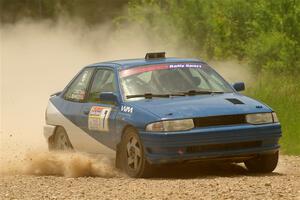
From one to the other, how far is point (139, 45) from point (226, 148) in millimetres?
25900

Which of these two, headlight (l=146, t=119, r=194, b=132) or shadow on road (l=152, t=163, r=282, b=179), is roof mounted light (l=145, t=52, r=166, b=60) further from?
headlight (l=146, t=119, r=194, b=132)

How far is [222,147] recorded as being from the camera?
1080 centimetres

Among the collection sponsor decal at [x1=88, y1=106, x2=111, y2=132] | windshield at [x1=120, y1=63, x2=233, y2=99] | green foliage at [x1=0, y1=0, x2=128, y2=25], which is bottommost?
green foliage at [x1=0, y1=0, x2=128, y2=25]

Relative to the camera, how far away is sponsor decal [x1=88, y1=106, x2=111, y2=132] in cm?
1171

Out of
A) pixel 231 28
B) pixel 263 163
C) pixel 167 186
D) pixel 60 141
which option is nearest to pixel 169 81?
pixel 263 163

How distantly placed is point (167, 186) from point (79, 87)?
3466 mm

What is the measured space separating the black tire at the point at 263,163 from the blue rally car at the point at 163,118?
0.01 metres

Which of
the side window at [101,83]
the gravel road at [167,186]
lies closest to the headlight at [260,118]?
the gravel road at [167,186]

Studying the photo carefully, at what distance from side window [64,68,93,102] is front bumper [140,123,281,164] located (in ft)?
7.05

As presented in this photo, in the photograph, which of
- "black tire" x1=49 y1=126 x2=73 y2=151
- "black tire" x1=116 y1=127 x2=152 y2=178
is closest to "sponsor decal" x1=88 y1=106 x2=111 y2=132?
"black tire" x1=116 y1=127 x2=152 y2=178

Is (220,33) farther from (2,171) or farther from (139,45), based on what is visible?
(2,171)

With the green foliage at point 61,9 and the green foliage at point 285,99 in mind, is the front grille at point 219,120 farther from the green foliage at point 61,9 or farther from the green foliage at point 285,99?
the green foliage at point 61,9

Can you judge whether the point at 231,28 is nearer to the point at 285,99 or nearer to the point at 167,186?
the point at 285,99

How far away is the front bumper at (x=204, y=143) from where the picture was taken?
10.6 m
